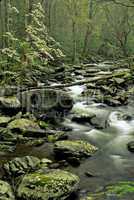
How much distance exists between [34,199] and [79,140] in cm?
376

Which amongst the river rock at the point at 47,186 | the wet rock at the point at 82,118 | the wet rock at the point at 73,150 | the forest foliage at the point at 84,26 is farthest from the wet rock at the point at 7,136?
the forest foliage at the point at 84,26

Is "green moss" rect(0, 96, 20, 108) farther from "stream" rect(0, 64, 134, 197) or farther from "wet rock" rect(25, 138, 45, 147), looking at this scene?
"wet rock" rect(25, 138, 45, 147)

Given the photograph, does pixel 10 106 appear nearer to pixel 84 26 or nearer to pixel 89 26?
pixel 89 26

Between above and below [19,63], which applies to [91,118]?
below

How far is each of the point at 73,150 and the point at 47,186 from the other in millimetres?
2323

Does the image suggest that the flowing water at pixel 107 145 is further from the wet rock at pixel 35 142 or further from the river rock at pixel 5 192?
the river rock at pixel 5 192

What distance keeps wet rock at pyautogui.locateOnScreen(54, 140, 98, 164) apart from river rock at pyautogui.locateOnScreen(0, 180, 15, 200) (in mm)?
2163

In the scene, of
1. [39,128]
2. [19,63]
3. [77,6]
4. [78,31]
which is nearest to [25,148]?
[39,128]

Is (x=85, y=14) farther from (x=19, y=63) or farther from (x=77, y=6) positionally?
(x=19, y=63)

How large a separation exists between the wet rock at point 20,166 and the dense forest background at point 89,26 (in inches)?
946

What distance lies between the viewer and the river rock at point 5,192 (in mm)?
6428

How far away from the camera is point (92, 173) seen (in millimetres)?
7941

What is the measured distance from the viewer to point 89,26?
124 feet

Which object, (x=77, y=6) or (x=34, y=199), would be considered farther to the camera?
(x=77, y=6)
